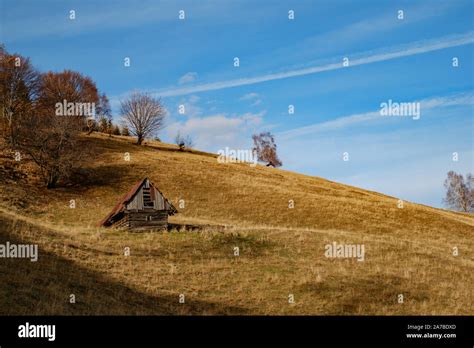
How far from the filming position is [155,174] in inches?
2581

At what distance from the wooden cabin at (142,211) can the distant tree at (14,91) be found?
114 ft

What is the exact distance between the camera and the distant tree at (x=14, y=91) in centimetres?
6844

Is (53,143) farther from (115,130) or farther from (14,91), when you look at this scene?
(115,130)

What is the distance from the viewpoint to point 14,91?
71.2 metres

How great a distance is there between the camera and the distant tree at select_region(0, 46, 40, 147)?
68.4m

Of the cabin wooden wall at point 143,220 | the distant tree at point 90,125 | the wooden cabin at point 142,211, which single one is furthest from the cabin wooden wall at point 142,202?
the distant tree at point 90,125

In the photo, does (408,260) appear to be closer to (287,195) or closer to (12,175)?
(287,195)

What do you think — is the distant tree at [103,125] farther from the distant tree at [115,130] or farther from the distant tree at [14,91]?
the distant tree at [14,91]

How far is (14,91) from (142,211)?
43621 millimetres

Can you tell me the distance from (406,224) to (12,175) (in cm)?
4512

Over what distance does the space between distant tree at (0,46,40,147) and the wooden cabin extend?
34.6 meters
